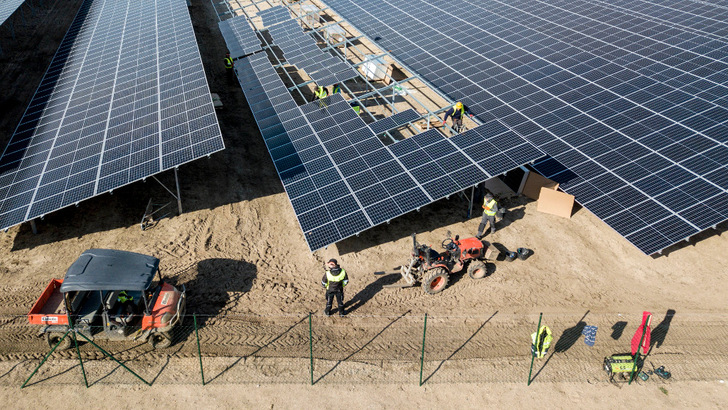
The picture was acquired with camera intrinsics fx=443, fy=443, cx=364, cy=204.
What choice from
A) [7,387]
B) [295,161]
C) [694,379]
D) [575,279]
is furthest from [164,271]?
[694,379]

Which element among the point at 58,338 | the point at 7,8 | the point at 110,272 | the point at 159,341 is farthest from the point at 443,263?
the point at 7,8

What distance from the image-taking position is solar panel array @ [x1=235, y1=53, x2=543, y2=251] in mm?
14539

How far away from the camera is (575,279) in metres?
14.4

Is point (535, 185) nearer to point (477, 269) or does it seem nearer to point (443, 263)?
point (477, 269)

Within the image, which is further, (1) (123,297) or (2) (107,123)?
(2) (107,123)

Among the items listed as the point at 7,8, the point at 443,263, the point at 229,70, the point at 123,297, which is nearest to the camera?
the point at 123,297

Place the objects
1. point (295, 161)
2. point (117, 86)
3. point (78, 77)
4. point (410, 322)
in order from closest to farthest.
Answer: point (410, 322) < point (295, 161) < point (117, 86) < point (78, 77)

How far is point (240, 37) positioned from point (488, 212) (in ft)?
74.6

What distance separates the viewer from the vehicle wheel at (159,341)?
40.4 feet

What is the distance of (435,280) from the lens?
13.9m

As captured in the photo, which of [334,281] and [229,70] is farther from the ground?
[334,281]

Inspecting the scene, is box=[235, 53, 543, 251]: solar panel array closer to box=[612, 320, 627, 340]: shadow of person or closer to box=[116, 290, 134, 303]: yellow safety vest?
box=[116, 290, 134, 303]: yellow safety vest

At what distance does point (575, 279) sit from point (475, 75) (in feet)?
39.9

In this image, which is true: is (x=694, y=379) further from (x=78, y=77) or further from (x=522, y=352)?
(x=78, y=77)
